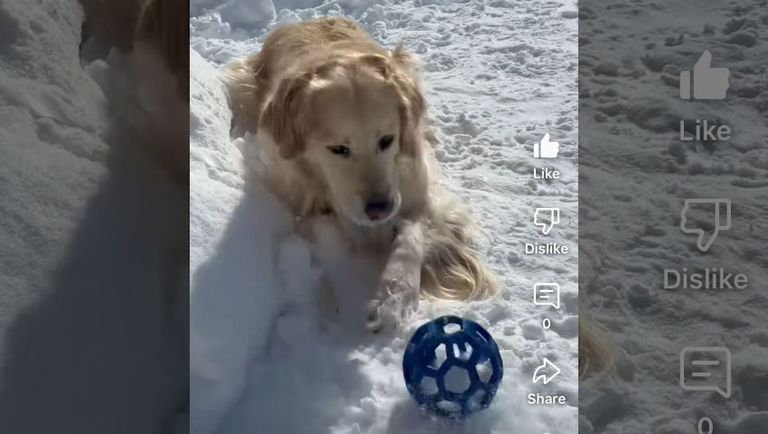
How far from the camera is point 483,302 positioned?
2.51 ft

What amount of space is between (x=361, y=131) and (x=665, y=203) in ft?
1.20

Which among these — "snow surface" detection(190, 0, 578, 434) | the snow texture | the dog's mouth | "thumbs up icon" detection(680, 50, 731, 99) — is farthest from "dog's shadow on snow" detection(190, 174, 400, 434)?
"thumbs up icon" detection(680, 50, 731, 99)

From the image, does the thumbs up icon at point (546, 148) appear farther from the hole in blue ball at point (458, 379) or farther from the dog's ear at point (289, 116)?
the dog's ear at point (289, 116)

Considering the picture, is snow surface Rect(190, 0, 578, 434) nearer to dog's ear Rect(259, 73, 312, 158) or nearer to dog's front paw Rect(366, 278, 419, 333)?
dog's front paw Rect(366, 278, 419, 333)

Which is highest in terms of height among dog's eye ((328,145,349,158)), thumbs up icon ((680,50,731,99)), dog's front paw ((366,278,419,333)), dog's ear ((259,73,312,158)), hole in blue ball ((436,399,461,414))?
thumbs up icon ((680,50,731,99))

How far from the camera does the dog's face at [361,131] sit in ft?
3.14

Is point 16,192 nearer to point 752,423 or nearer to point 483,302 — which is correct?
point 483,302

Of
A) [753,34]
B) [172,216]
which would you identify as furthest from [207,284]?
[753,34]

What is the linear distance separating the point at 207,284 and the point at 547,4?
373 millimetres

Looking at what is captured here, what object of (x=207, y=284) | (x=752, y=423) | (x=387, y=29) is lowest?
(x=752, y=423)

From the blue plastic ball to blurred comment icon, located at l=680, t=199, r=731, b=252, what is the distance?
18 centimetres

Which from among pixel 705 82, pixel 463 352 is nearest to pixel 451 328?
pixel 463 352

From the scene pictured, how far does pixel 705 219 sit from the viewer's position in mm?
698

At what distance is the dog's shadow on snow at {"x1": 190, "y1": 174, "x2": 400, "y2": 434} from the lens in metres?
0.74
